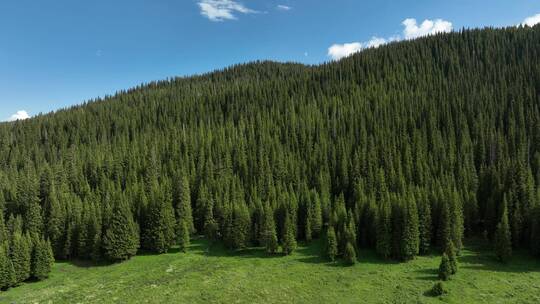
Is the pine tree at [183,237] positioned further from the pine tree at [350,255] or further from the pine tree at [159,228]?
the pine tree at [350,255]

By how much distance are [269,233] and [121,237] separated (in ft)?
102

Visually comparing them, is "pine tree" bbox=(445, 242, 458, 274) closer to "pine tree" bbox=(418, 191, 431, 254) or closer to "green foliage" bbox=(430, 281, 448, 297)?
"green foliage" bbox=(430, 281, 448, 297)

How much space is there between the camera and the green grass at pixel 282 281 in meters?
52.8

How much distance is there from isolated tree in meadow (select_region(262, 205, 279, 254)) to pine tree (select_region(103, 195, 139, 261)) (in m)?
28.3

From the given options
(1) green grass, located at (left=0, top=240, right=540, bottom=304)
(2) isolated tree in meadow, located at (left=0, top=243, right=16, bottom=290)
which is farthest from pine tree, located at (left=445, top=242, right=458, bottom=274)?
(2) isolated tree in meadow, located at (left=0, top=243, right=16, bottom=290)

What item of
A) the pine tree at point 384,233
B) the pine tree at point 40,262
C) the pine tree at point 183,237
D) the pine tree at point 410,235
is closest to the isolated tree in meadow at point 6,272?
the pine tree at point 40,262

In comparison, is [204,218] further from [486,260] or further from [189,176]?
[486,260]

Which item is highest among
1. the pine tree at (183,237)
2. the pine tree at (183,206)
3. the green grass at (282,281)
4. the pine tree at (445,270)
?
the pine tree at (183,206)

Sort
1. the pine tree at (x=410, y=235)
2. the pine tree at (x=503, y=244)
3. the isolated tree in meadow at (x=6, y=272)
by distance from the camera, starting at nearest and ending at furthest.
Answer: the isolated tree in meadow at (x=6, y=272) → the pine tree at (x=503, y=244) → the pine tree at (x=410, y=235)

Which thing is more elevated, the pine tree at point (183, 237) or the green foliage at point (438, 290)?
the pine tree at point (183, 237)

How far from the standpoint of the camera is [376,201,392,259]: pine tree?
69.1m

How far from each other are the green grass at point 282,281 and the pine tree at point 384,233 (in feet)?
7.04

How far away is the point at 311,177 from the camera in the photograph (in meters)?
112

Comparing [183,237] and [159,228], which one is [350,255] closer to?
[183,237]
